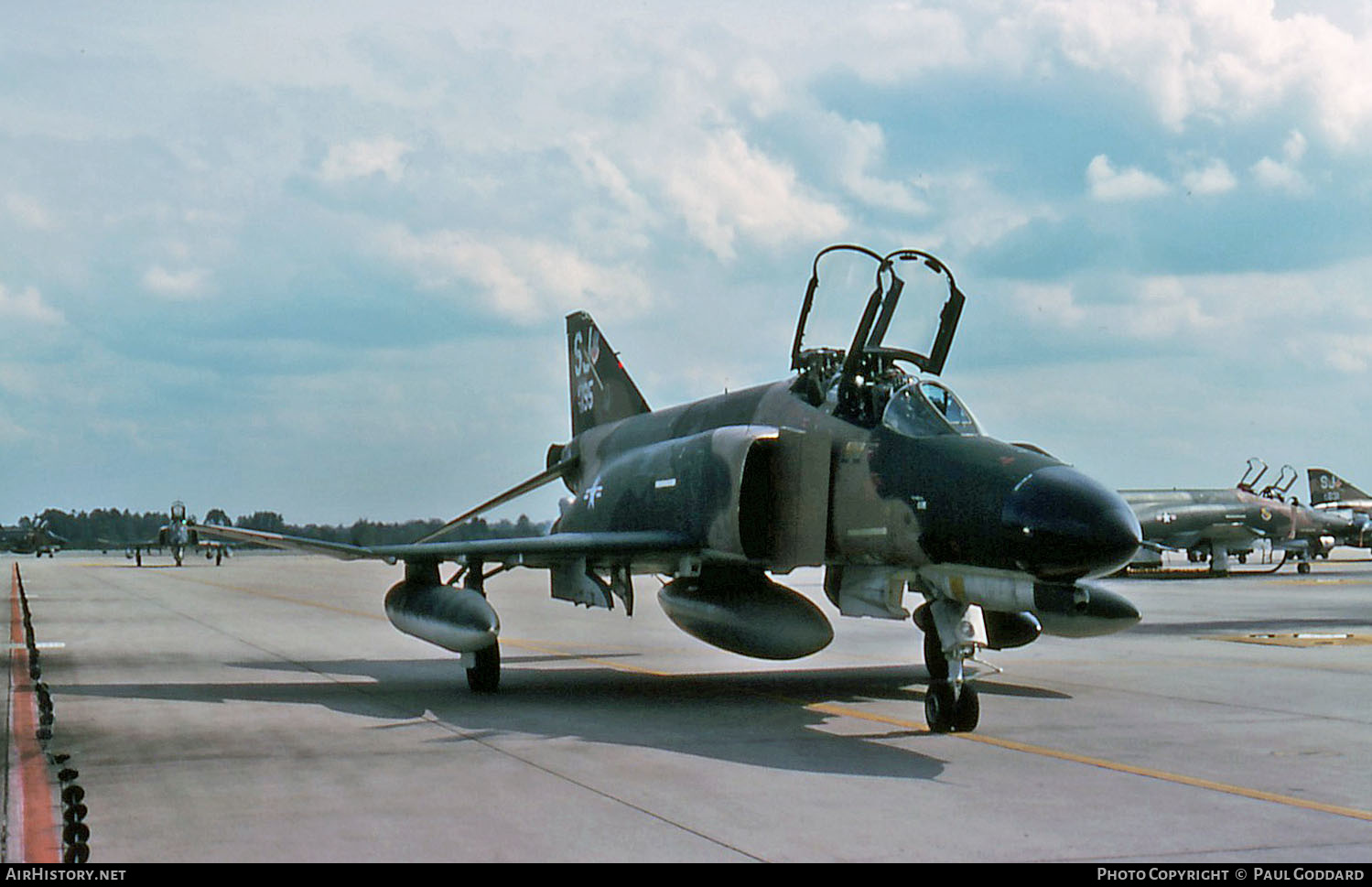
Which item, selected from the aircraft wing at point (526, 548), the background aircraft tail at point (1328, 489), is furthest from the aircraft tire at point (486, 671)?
the background aircraft tail at point (1328, 489)

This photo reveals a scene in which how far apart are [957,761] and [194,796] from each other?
4.48m

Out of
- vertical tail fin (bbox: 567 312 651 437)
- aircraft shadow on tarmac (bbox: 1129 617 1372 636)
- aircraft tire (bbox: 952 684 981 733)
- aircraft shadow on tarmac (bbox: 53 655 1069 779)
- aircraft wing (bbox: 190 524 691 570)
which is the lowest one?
aircraft shadow on tarmac (bbox: 1129 617 1372 636)

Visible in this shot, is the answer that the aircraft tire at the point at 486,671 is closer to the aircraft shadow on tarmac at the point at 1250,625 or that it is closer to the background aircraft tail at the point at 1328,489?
the aircraft shadow on tarmac at the point at 1250,625

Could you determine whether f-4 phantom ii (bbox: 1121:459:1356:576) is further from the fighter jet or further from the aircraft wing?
the fighter jet

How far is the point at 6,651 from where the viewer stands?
679 inches

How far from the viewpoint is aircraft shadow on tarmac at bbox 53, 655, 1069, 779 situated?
8.94 metres

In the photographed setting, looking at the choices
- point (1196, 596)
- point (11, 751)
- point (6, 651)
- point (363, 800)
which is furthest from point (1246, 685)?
point (1196, 596)

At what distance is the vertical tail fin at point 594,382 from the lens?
1664 cm

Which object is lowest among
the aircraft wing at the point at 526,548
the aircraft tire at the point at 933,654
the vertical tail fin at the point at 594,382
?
the aircraft tire at the point at 933,654

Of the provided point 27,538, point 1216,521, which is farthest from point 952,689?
point 27,538

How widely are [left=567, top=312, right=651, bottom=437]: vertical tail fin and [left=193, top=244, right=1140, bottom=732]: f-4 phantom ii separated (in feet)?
6.95

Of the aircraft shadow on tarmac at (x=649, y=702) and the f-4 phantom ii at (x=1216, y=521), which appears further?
the f-4 phantom ii at (x=1216, y=521)

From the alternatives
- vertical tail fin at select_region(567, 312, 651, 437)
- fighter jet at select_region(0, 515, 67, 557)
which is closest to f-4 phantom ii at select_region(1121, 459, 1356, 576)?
vertical tail fin at select_region(567, 312, 651, 437)

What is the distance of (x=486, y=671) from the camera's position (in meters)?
12.6
